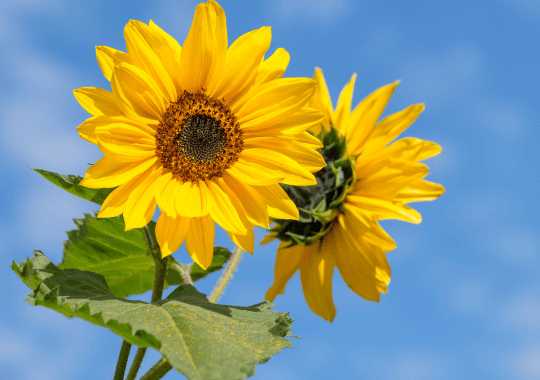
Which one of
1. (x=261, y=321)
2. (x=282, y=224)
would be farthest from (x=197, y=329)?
(x=282, y=224)

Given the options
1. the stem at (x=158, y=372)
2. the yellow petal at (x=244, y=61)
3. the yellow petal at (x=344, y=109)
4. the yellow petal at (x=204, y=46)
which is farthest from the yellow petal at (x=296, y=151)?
the stem at (x=158, y=372)

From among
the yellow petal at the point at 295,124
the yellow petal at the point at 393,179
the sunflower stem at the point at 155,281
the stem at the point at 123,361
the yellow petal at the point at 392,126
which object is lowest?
the stem at the point at 123,361

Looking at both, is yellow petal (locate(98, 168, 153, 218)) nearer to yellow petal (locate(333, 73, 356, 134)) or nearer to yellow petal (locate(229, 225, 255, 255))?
yellow petal (locate(229, 225, 255, 255))

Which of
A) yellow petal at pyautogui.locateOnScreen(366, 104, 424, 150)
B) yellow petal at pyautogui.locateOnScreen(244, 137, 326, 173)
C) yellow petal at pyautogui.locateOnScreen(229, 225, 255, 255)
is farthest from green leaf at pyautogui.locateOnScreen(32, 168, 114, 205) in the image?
yellow petal at pyautogui.locateOnScreen(366, 104, 424, 150)

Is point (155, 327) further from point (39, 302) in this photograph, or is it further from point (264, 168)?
point (264, 168)

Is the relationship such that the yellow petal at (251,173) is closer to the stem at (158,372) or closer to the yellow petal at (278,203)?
the yellow petal at (278,203)
